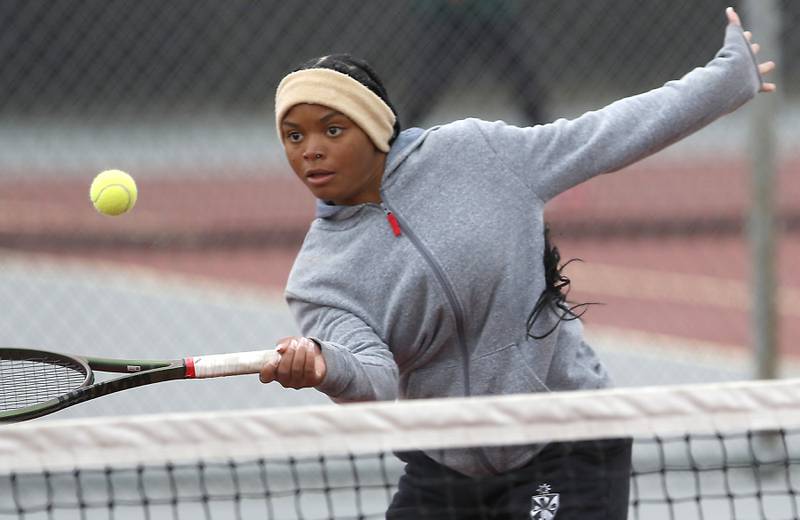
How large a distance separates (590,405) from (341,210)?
56 cm

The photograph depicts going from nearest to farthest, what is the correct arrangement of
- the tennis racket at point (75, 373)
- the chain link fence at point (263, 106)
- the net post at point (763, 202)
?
1. the tennis racket at point (75, 373)
2. the net post at point (763, 202)
3. the chain link fence at point (263, 106)

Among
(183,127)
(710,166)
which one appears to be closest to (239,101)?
(183,127)

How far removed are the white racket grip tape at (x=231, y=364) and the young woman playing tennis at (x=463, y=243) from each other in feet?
0.33

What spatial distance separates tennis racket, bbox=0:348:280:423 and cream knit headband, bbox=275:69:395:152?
410mm

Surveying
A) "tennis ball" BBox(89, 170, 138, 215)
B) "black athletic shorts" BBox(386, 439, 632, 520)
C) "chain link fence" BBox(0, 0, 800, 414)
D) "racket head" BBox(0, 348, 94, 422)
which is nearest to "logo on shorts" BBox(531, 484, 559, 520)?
"black athletic shorts" BBox(386, 439, 632, 520)

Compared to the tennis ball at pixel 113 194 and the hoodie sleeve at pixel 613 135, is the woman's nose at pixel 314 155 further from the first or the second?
the tennis ball at pixel 113 194

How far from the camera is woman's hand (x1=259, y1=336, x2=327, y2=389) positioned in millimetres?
2127

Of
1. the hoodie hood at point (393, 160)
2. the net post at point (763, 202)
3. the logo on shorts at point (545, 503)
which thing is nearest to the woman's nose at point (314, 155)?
the hoodie hood at point (393, 160)

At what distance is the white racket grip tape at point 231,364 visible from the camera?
2205mm

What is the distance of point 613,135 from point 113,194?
3.27 ft

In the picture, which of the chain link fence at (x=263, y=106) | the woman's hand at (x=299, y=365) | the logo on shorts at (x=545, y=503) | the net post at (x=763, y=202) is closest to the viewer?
the woman's hand at (x=299, y=365)

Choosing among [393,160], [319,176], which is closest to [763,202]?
[393,160]

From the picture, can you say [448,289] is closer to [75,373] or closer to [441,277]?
[441,277]

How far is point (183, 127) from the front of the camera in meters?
4.34
